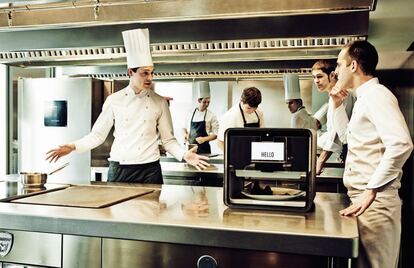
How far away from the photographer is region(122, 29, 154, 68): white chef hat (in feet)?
9.23

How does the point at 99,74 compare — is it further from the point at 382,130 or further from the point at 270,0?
the point at 382,130

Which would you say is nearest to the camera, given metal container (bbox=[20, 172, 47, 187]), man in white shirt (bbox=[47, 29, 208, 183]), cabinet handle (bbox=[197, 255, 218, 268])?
cabinet handle (bbox=[197, 255, 218, 268])

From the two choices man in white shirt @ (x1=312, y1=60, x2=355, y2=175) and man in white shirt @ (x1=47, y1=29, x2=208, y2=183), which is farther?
man in white shirt @ (x1=47, y1=29, x2=208, y2=183)

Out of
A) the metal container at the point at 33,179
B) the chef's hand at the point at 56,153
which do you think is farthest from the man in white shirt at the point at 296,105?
the metal container at the point at 33,179

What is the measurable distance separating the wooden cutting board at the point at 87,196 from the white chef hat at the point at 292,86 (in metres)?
2.86

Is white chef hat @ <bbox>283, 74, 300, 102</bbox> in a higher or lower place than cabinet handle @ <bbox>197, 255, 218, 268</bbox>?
higher

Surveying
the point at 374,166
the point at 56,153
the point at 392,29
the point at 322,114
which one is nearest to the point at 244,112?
the point at 322,114

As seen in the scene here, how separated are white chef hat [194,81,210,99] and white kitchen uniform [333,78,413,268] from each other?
320cm

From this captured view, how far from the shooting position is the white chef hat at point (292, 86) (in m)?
4.70

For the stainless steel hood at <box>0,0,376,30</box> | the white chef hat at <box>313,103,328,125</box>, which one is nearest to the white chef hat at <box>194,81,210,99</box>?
the white chef hat at <box>313,103,328,125</box>

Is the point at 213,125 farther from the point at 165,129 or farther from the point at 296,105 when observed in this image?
the point at 165,129

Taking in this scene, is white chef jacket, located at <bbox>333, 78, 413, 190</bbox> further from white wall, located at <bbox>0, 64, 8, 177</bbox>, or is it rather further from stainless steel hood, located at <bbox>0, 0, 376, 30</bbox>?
white wall, located at <bbox>0, 64, 8, 177</bbox>

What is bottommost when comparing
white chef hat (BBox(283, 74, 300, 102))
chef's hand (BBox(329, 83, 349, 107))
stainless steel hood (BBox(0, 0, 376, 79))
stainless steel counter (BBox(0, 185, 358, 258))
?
stainless steel counter (BBox(0, 185, 358, 258))

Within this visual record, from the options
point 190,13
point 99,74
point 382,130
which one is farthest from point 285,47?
point 99,74
